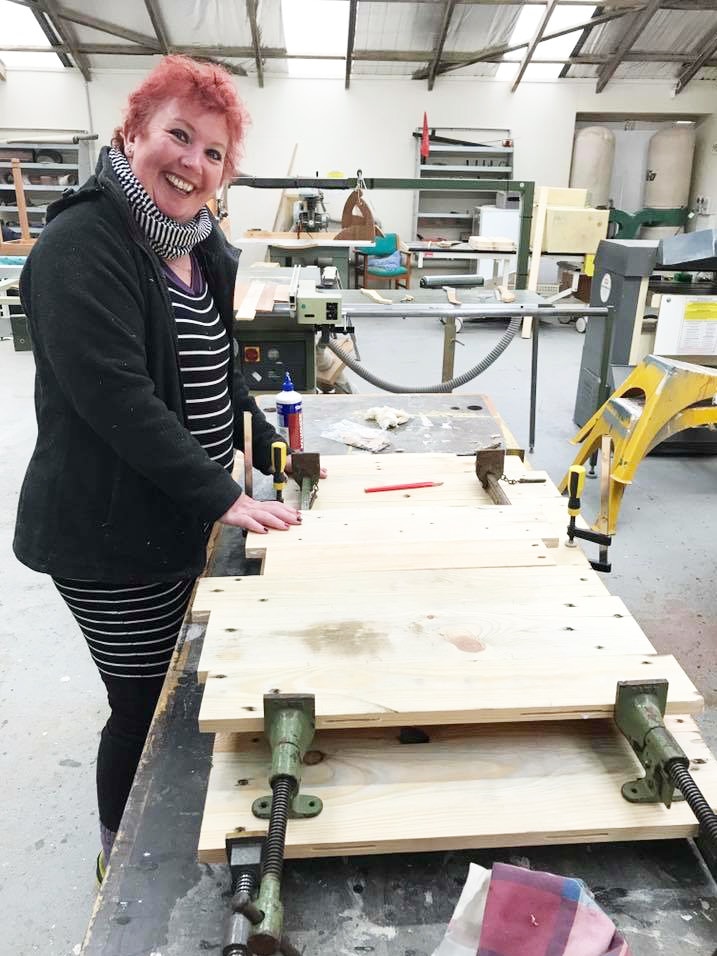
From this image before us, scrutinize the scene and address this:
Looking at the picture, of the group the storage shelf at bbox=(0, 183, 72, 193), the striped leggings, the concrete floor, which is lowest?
the concrete floor

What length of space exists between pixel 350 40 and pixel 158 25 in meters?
1.64

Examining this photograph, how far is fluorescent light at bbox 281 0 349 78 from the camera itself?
6.11m

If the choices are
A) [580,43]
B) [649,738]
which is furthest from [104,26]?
[649,738]

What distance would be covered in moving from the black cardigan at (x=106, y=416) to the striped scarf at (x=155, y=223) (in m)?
0.02

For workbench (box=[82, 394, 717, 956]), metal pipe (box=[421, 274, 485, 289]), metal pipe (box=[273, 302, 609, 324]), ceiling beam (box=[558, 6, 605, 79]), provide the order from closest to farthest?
1. workbench (box=[82, 394, 717, 956])
2. metal pipe (box=[273, 302, 609, 324])
3. metal pipe (box=[421, 274, 485, 289])
4. ceiling beam (box=[558, 6, 605, 79])

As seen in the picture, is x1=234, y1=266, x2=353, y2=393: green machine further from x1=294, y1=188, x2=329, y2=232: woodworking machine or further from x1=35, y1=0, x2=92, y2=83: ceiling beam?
x1=35, y1=0, x2=92, y2=83: ceiling beam

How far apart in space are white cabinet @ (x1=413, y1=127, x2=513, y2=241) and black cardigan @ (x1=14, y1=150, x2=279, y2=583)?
6.43m

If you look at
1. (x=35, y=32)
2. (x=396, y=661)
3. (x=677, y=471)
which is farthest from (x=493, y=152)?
(x=396, y=661)

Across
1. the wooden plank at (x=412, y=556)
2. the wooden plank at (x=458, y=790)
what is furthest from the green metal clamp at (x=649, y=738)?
the wooden plank at (x=412, y=556)

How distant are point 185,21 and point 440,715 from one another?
7.05 metres

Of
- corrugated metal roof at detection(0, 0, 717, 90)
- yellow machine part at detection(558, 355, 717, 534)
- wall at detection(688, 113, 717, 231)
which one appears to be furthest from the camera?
wall at detection(688, 113, 717, 231)

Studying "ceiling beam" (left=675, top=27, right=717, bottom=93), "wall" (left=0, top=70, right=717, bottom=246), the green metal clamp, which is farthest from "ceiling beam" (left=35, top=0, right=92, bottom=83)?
the green metal clamp

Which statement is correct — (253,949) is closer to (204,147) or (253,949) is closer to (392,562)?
(392,562)

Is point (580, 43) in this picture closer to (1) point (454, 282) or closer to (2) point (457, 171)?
(2) point (457, 171)
